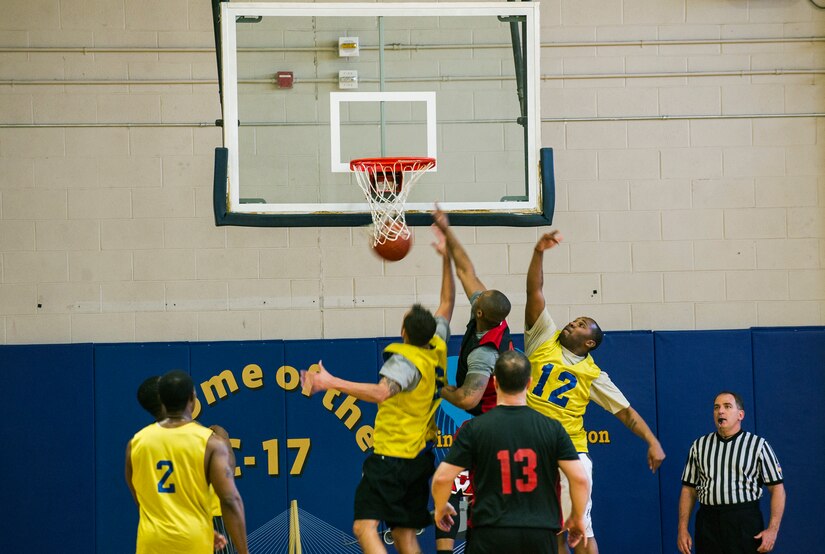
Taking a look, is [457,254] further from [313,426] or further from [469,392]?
[313,426]

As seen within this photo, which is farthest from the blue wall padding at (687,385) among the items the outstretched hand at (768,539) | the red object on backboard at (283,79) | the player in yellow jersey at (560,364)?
the red object on backboard at (283,79)

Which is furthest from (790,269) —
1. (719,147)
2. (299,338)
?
(299,338)

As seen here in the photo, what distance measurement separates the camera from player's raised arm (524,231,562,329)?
6023 mm

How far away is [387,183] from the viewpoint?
6551 mm

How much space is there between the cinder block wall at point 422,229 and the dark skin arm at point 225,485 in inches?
154

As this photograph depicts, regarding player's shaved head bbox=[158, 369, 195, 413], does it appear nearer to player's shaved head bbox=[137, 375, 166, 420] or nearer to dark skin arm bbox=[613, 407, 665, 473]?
player's shaved head bbox=[137, 375, 166, 420]

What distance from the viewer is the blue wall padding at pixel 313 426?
821cm

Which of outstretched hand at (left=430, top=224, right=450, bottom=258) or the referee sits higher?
outstretched hand at (left=430, top=224, right=450, bottom=258)

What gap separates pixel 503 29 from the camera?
23.0ft

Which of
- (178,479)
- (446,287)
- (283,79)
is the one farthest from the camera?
(283,79)

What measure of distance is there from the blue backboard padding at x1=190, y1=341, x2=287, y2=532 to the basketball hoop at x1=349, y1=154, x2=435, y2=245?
A: 226 cm

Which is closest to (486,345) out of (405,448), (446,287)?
(446,287)

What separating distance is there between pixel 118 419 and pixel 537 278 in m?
4.03

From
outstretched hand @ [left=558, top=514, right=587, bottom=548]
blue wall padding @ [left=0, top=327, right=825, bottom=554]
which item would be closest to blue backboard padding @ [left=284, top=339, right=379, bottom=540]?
blue wall padding @ [left=0, top=327, right=825, bottom=554]
